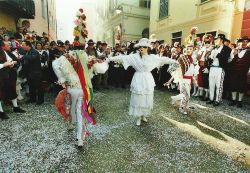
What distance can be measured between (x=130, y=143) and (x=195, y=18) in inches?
463

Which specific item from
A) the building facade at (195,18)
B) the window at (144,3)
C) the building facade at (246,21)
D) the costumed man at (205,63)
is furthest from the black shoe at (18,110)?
the window at (144,3)

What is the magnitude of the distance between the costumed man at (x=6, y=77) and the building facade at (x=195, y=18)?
951 cm

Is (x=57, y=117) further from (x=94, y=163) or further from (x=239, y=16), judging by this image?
(x=239, y=16)

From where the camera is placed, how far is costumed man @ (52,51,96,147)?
15.0 feet

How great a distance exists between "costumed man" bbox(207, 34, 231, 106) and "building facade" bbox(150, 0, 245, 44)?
3.58m

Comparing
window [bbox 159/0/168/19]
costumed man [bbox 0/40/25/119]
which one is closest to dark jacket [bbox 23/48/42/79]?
costumed man [bbox 0/40/25/119]

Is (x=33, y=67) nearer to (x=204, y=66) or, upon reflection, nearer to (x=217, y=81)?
(x=217, y=81)

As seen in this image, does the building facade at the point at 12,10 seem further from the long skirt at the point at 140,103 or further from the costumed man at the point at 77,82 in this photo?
the long skirt at the point at 140,103

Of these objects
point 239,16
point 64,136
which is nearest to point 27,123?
point 64,136

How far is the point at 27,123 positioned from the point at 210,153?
14.0 ft

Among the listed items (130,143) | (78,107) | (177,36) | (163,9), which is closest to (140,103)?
(130,143)

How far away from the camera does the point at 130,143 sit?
491 cm

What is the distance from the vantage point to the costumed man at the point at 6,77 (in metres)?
6.36

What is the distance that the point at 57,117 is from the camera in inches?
260
